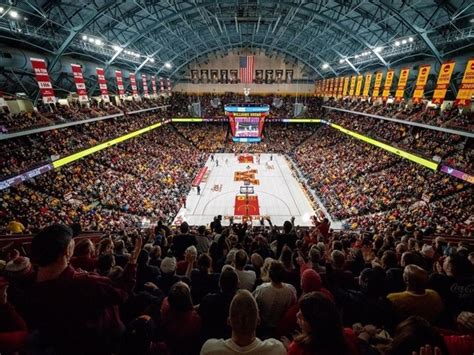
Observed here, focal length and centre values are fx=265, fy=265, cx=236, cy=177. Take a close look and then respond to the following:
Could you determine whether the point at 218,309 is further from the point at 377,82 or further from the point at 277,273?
the point at 377,82

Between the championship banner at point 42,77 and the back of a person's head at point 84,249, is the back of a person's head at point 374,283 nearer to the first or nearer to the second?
the back of a person's head at point 84,249

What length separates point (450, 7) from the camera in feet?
66.2

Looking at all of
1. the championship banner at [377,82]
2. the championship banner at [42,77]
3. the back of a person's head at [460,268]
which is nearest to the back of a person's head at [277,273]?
the back of a person's head at [460,268]

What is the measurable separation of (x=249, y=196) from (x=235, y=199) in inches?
60.2

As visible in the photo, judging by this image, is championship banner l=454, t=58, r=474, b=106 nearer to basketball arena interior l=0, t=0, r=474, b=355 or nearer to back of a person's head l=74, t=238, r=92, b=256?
basketball arena interior l=0, t=0, r=474, b=355

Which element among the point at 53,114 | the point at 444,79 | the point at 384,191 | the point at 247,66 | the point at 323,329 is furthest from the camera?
the point at 247,66

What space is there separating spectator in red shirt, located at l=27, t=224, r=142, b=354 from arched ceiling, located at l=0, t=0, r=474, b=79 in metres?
21.0

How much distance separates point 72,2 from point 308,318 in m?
28.5

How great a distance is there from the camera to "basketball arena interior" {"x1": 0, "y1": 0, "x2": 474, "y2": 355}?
2.25 metres

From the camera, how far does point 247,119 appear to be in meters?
37.9

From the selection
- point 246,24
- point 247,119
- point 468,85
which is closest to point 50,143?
point 247,119

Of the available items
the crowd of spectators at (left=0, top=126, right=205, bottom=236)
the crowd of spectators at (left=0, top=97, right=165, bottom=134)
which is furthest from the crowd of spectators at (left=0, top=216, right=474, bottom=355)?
the crowd of spectators at (left=0, top=97, right=165, bottom=134)

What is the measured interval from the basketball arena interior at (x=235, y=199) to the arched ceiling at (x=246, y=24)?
0.27 meters

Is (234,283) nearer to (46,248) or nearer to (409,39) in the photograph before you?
(46,248)
